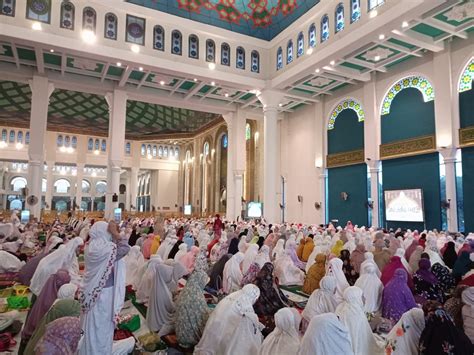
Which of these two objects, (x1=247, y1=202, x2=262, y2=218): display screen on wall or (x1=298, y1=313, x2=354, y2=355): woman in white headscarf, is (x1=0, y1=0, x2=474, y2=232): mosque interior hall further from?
(x1=298, y1=313, x2=354, y2=355): woman in white headscarf

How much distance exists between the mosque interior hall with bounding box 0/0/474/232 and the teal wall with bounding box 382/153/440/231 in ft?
0.09

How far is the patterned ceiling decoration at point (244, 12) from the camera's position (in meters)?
9.14

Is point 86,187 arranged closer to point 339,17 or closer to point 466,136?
point 339,17

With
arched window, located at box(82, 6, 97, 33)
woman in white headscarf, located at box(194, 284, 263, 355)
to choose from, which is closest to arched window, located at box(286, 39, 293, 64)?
arched window, located at box(82, 6, 97, 33)

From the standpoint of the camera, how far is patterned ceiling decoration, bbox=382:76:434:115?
861 cm

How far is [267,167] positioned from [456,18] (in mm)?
5737

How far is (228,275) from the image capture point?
377 cm

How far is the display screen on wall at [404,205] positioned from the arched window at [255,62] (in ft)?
17.2

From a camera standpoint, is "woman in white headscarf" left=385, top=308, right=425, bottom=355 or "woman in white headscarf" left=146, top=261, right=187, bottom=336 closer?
"woman in white headscarf" left=385, top=308, right=425, bottom=355

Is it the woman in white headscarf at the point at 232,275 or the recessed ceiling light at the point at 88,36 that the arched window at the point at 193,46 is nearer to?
the recessed ceiling light at the point at 88,36

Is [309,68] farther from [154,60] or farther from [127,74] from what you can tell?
[127,74]

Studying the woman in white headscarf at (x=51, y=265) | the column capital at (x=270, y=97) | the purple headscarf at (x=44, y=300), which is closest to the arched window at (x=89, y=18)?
the column capital at (x=270, y=97)

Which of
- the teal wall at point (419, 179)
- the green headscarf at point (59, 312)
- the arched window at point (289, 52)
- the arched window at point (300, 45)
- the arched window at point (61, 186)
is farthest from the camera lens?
the arched window at point (61, 186)

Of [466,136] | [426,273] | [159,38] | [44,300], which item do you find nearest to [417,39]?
[466,136]
